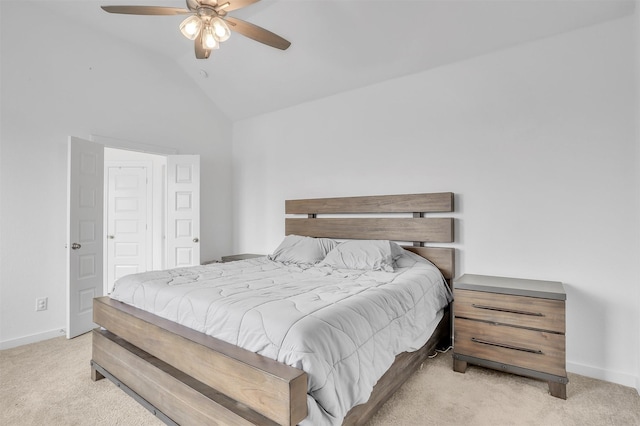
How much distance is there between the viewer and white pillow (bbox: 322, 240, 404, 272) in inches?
113

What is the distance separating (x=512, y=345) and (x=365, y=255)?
1277 millimetres

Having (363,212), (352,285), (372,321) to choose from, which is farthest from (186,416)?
(363,212)

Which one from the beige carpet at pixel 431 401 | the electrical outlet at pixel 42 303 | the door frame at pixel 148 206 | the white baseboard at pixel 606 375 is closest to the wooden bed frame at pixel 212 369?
the beige carpet at pixel 431 401

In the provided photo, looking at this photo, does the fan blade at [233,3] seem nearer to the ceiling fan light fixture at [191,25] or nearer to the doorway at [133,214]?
the ceiling fan light fixture at [191,25]

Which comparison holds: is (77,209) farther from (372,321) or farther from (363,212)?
(372,321)

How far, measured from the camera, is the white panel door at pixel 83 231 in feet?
10.6

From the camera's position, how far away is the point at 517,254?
108 inches

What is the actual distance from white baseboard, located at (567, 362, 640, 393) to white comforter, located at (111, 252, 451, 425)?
1.03 metres

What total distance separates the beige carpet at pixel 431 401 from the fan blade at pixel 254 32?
2.54 m

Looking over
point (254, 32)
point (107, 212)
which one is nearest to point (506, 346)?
point (254, 32)

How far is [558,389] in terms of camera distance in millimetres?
2145

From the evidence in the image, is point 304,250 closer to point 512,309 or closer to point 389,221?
point 389,221

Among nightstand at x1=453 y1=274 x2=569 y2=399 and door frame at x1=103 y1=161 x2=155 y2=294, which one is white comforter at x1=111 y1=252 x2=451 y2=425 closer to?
nightstand at x1=453 y1=274 x2=569 y2=399

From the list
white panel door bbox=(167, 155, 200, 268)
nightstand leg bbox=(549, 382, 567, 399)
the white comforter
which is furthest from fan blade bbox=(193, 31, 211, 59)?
nightstand leg bbox=(549, 382, 567, 399)
